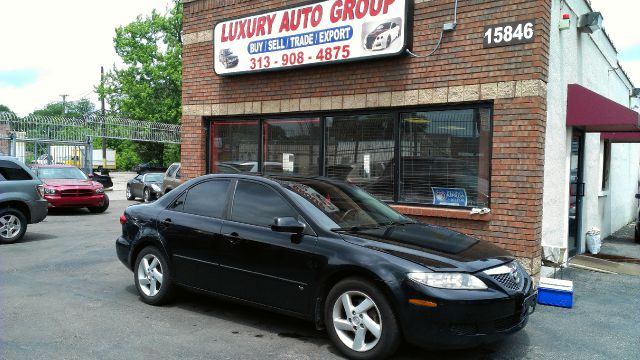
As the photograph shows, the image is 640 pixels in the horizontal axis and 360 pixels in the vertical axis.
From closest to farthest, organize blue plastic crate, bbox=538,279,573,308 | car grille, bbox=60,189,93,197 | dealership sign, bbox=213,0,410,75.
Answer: blue plastic crate, bbox=538,279,573,308 → dealership sign, bbox=213,0,410,75 → car grille, bbox=60,189,93,197

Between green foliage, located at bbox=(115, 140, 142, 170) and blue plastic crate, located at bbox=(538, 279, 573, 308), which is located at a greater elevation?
green foliage, located at bbox=(115, 140, 142, 170)

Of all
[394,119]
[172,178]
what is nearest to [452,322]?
[394,119]

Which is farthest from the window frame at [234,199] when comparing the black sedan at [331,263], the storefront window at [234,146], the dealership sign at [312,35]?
the storefront window at [234,146]

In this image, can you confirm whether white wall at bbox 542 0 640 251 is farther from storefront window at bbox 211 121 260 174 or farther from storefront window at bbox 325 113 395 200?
storefront window at bbox 211 121 260 174

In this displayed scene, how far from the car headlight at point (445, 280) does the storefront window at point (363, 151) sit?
14.9 ft

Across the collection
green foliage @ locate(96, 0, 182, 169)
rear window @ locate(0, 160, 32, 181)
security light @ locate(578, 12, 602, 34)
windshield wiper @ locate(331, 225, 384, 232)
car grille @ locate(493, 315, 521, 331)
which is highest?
green foliage @ locate(96, 0, 182, 169)

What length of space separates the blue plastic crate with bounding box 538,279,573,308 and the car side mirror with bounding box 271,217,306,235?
3386 millimetres

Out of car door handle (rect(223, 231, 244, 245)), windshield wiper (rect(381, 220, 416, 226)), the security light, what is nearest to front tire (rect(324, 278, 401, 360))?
windshield wiper (rect(381, 220, 416, 226))

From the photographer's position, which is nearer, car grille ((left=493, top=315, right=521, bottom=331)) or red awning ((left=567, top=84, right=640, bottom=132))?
car grille ((left=493, top=315, right=521, bottom=331))

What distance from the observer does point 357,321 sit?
442 cm

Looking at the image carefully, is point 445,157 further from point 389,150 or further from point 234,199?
point 234,199

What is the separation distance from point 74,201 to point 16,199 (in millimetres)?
5968

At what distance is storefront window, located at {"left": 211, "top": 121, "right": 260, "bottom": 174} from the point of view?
34.5ft

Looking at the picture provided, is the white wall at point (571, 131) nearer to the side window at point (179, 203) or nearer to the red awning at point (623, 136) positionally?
the red awning at point (623, 136)
